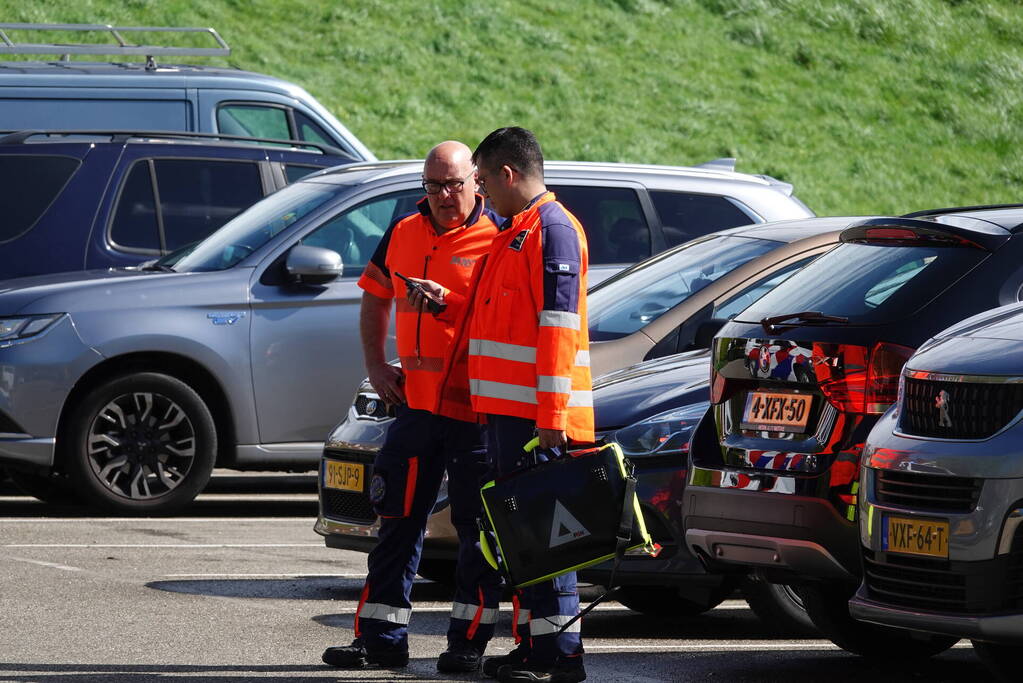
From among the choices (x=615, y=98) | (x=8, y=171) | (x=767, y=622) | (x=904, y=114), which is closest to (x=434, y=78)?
(x=615, y=98)

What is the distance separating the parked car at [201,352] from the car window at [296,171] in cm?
Result: 174

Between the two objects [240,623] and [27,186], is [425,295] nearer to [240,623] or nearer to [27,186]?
[240,623]

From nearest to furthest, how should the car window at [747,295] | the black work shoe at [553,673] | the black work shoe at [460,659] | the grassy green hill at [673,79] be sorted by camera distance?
the black work shoe at [553,673]
the black work shoe at [460,659]
the car window at [747,295]
the grassy green hill at [673,79]

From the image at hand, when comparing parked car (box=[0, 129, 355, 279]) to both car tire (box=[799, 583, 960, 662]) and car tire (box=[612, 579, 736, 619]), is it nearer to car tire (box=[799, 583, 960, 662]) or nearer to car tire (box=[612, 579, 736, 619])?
car tire (box=[612, 579, 736, 619])

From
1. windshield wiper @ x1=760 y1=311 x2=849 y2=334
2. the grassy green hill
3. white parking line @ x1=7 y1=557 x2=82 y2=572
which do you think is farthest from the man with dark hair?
the grassy green hill

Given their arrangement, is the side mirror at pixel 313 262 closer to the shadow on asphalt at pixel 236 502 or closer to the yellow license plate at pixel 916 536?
the shadow on asphalt at pixel 236 502

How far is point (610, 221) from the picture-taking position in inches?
419

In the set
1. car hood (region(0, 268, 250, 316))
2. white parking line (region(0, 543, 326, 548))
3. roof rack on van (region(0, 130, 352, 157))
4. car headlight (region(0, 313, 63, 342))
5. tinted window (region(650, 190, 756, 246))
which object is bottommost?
white parking line (region(0, 543, 326, 548))

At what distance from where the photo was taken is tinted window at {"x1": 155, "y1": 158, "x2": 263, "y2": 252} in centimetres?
1200

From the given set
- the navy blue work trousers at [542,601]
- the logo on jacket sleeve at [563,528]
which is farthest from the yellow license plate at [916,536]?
the navy blue work trousers at [542,601]

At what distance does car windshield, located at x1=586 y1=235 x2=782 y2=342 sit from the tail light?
2166 mm

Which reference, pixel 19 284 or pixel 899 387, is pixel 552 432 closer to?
pixel 899 387

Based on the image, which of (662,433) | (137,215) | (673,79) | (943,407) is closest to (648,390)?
(662,433)

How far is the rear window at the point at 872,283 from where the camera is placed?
19.7 feet
